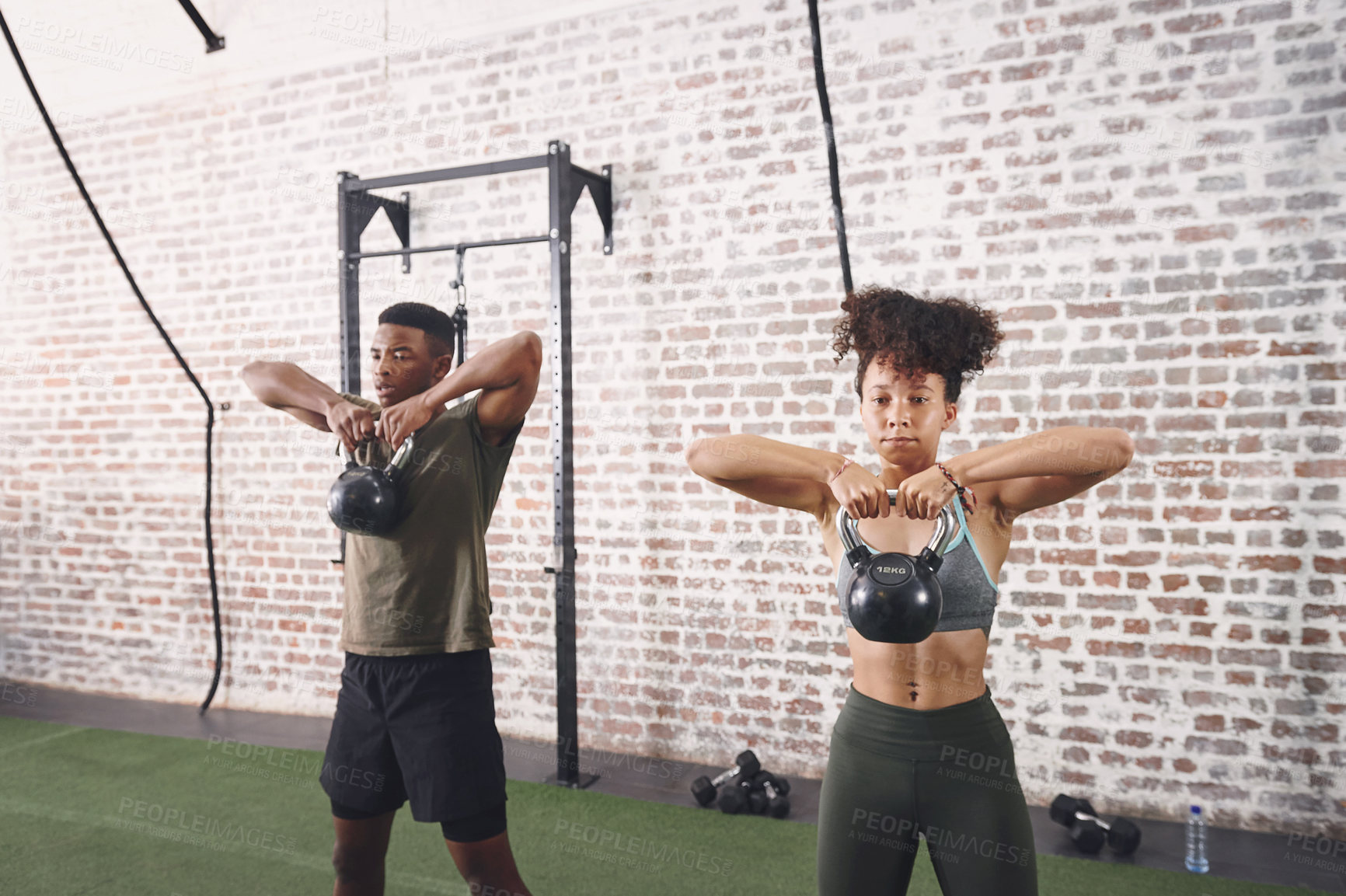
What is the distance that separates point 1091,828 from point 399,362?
2.51 metres

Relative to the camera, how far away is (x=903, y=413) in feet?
5.38

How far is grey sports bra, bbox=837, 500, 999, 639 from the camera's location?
1.58 meters

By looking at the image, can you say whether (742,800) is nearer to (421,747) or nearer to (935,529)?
(421,747)

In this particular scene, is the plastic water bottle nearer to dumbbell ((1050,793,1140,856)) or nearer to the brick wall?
dumbbell ((1050,793,1140,856))

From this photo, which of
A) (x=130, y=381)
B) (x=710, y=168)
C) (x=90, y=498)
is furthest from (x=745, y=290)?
(x=90, y=498)

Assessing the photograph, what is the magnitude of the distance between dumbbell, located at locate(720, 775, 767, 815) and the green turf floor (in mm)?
33

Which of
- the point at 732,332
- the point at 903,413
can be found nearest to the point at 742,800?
the point at 732,332

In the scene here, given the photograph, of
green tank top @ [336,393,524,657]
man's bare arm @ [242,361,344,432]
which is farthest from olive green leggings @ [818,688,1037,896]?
man's bare arm @ [242,361,344,432]

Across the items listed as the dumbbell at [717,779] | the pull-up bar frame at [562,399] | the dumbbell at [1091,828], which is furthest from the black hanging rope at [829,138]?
the dumbbell at [1091,828]

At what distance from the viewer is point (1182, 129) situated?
9.77 ft

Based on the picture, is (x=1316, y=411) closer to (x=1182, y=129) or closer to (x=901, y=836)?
(x=1182, y=129)

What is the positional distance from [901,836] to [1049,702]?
1903 millimetres

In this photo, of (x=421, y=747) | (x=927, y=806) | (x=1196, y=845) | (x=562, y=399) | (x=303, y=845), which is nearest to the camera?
(x=927, y=806)

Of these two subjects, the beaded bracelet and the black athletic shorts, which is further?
the black athletic shorts
